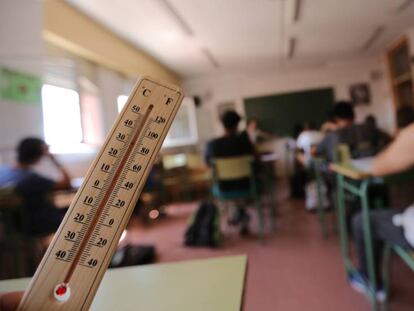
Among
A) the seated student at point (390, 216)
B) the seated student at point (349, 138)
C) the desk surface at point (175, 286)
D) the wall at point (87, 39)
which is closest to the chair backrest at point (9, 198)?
the wall at point (87, 39)

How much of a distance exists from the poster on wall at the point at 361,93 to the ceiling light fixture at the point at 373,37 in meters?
0.95

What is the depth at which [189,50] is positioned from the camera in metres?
4.88

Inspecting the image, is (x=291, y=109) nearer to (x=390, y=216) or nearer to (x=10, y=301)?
(x=390, y=216)

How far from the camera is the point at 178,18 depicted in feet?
11.6

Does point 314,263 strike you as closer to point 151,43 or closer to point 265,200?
point 265,200

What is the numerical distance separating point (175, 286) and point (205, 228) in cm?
238

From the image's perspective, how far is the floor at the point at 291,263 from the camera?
1578 millimetres

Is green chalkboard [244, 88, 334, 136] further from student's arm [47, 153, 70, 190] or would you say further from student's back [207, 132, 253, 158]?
student's arm [47, 153, 70, 190]

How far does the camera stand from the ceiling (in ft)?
10.9

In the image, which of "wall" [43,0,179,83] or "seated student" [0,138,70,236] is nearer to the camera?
"seated student" [0,138,70,236]

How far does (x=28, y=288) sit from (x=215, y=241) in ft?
8.26

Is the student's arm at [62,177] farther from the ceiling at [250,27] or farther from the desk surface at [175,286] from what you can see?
the ceiling at [250,27]

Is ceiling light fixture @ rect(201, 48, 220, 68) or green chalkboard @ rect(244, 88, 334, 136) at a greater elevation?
ceiling light fixture @ rect(201, 48, 220, 68)

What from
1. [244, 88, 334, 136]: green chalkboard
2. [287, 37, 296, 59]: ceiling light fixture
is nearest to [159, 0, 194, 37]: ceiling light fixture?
[287, 37, 296, 59]: ceiling light fixture
